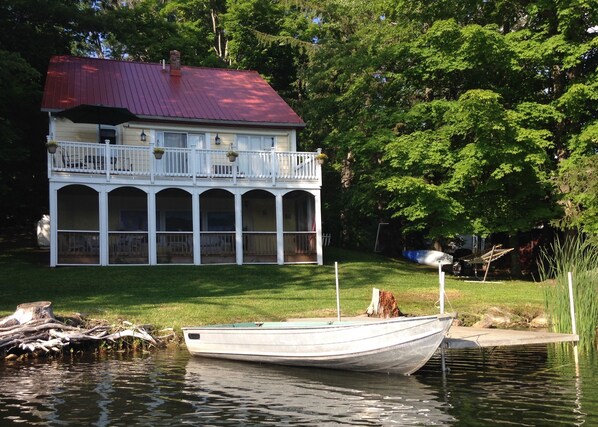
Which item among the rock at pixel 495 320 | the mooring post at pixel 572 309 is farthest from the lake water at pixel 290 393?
the rock at pixel 495 320

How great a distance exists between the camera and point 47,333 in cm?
1323

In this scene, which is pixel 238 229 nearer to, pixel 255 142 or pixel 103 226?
pixel 255 142

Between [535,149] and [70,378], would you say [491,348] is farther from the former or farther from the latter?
[535,149]

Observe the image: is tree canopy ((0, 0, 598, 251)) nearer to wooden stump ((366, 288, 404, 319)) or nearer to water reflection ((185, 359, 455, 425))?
wooden stump ((366, 288, 404, 319))

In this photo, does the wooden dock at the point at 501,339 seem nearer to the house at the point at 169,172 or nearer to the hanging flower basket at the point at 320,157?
the hanging flower basket at the point at 320,157

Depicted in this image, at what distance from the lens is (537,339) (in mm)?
11758

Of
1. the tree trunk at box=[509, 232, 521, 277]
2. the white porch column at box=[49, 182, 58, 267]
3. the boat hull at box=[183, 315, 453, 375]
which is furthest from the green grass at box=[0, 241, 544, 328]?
the tree trunk at box=[509, 232, 521, 277]

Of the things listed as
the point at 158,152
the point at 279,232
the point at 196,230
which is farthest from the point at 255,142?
the point at 158,152

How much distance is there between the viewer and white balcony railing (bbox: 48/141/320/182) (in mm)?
23156

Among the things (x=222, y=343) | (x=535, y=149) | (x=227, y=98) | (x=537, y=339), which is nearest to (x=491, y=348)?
(x=537, y=339)

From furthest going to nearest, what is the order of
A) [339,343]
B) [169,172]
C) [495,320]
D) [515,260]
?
[515,260] → [169,172] → [495,320] → [339,343]

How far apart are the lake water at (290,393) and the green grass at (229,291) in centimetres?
306

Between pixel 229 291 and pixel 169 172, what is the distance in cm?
685

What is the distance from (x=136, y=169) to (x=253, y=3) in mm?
20257
